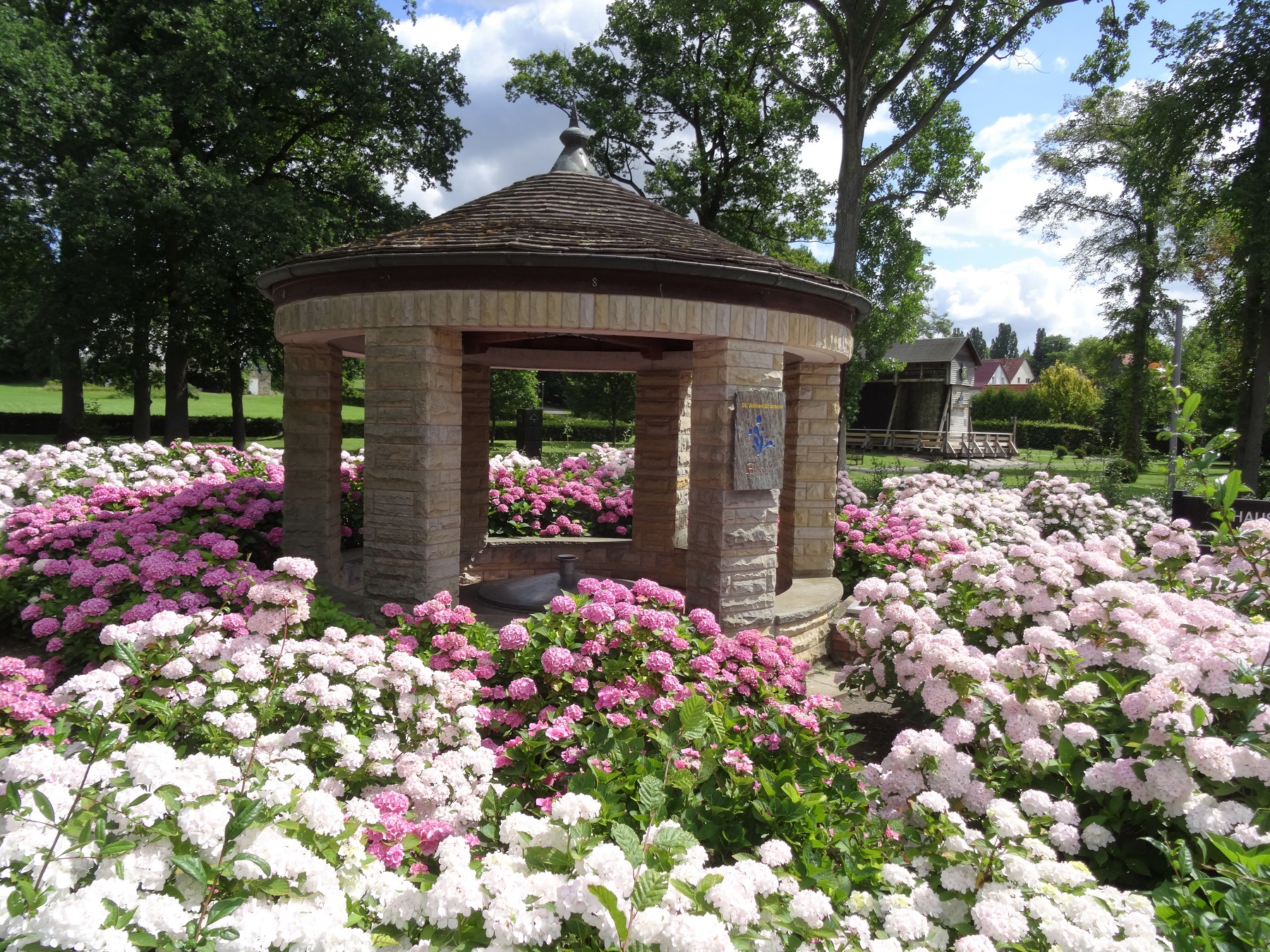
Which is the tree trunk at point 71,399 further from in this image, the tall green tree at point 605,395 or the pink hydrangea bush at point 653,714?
the pink hydrangea bush at point 653,714

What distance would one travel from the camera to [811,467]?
27.3ft

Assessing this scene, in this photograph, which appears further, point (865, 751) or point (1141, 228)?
point (1141, 228)

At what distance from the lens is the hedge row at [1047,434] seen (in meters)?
46.5

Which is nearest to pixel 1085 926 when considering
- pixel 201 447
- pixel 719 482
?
pixel 719 482

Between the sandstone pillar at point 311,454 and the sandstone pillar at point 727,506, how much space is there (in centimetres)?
328

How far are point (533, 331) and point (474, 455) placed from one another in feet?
10.8

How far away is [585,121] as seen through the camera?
Result: 2269 cm

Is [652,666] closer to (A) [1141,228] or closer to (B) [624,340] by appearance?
(B) [624,340]

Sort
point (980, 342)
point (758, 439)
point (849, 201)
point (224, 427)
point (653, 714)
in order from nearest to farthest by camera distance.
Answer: point (653, 714), point (758, 439), point (849, 201), point (224, 427), point (980, 342)

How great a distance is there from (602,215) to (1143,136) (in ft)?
65.4

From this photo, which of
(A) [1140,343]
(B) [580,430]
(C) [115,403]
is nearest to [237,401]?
(B) [580,430]

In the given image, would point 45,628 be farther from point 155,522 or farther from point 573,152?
point 573,152

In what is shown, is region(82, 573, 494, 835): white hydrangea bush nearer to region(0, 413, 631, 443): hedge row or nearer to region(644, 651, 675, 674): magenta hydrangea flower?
region(644, 651, 675, 674): magenta hydrangea flower

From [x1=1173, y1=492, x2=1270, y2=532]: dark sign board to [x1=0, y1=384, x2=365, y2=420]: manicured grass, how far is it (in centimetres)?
3313
